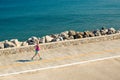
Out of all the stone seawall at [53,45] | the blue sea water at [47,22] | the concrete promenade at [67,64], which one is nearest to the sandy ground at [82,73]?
the concrete promenade at [67,64]

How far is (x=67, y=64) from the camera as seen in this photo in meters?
22.4

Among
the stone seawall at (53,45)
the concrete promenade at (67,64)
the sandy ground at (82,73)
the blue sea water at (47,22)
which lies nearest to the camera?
the sandy ground at (82,73)

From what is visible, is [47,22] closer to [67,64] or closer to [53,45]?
[53,45]

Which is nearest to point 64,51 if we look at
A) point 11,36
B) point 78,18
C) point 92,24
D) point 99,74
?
point 99,74

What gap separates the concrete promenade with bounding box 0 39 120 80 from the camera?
20688 millimetres

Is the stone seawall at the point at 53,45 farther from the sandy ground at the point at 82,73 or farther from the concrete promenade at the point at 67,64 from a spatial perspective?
the sandy ground at the point at 82,73

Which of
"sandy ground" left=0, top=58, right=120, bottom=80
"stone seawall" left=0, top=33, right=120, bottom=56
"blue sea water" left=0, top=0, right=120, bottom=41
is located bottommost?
"sandy ground" left=0, top=58, right=120, bottom=80

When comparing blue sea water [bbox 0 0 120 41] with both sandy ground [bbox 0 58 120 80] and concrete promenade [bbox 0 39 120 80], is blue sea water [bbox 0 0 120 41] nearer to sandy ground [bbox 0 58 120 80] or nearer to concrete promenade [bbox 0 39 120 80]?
concrete promenade [bbox 0 39 120 80]

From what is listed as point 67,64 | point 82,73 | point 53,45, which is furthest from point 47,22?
point 82,73

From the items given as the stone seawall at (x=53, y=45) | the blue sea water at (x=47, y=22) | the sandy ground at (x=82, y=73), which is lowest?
the sandy ground at (x=82, y=73)

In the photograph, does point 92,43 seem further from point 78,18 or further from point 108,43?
point 78,18

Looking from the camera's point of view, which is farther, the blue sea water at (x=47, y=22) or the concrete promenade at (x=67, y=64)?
the blue sea water at (x=47, y=22)

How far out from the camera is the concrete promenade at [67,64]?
20.7 m

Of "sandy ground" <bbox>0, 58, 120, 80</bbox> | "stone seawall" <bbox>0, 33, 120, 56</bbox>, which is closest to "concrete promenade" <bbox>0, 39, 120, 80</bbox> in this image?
"sandy ground" <bbox>0, 58, 120, 80</bbox>
